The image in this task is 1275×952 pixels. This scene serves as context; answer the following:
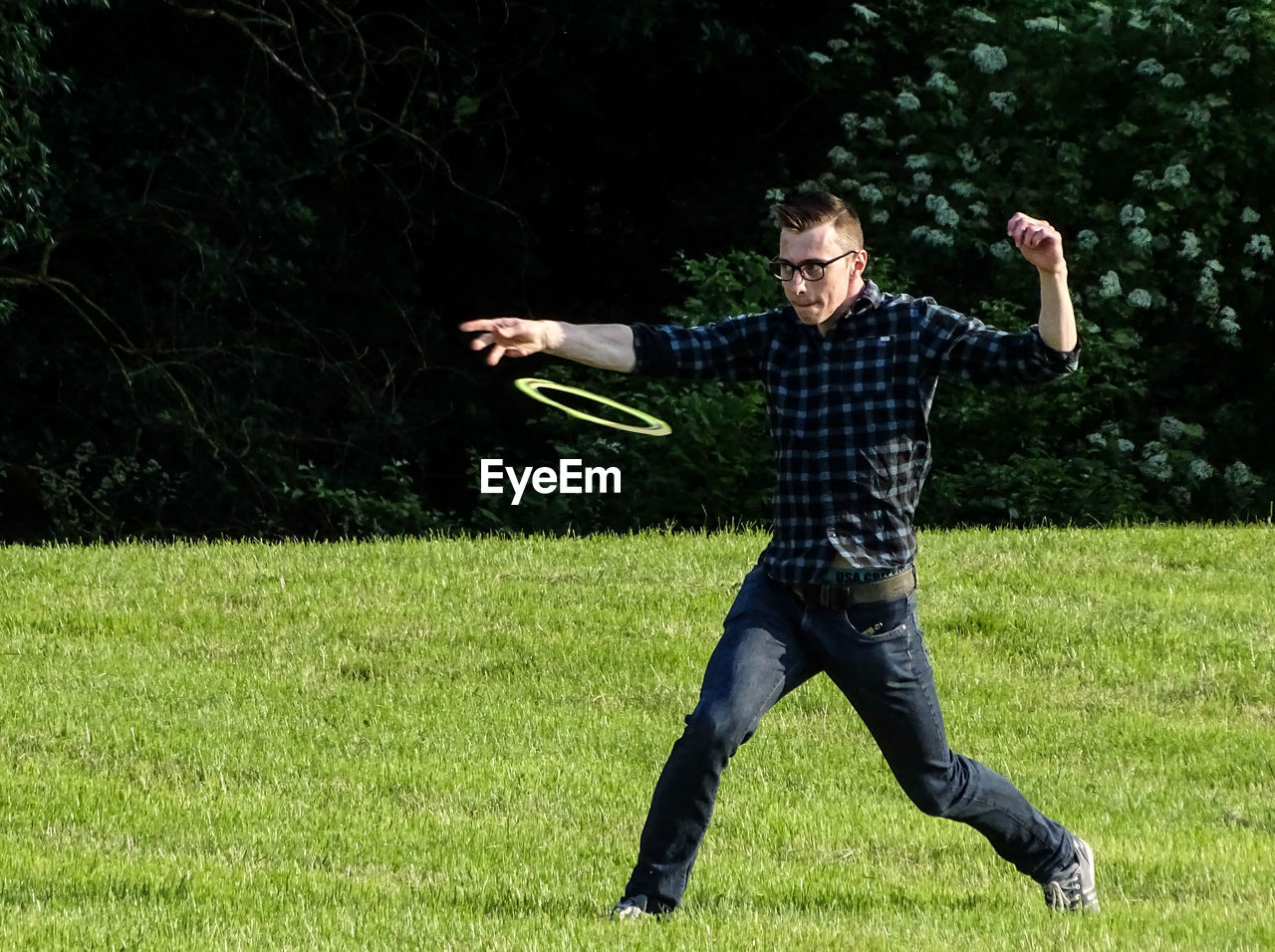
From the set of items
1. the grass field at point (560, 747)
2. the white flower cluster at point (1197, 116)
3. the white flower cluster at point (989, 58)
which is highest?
the white flower cluster at point (989, 58)

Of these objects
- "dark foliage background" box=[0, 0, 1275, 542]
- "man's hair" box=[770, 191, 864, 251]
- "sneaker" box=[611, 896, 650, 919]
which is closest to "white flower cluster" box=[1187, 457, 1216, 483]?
"dark foliage background" box=[0, 0, 1275, 542]

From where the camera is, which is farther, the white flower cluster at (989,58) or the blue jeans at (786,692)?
the white flower cluster at (989,58)

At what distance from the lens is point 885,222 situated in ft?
57.9

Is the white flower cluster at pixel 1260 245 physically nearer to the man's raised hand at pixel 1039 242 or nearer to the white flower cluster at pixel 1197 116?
the white flower cluster at pixel 1197 116

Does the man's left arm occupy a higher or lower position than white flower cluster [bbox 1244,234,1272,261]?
lower

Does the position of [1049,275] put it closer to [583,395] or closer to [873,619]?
[873,619]

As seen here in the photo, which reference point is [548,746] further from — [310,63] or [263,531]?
[310,63]

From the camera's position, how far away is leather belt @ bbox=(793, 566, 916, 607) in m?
5.32

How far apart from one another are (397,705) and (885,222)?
9516 mm

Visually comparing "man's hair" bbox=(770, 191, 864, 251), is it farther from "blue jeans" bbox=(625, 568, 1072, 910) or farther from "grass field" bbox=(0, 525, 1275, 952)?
"grass field" bbox=(0, 525, 1275, 952)

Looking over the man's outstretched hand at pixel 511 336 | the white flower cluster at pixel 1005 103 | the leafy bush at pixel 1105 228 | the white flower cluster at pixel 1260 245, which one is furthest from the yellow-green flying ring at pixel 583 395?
the white flower cluster at pixel 1260 245

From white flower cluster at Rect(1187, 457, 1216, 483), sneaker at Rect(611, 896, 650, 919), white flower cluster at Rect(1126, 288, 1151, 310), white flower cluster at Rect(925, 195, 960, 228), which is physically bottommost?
sneaker at Rect(611, 896, 650, 919)

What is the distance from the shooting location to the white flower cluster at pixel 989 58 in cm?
1730

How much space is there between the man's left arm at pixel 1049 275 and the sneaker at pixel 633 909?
6.30 ft
